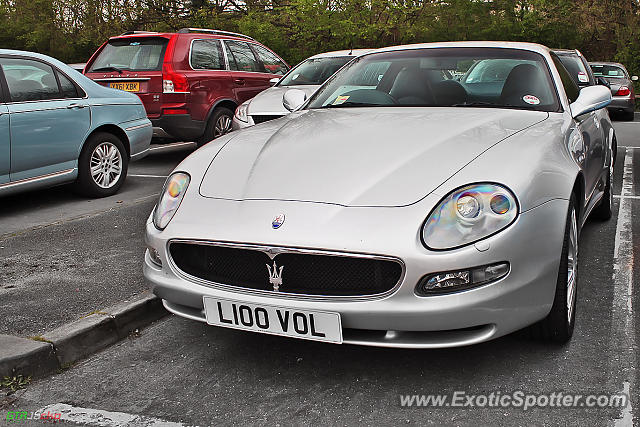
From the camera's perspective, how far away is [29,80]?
260 inches

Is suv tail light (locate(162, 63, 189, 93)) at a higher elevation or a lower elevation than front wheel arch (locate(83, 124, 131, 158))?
higher

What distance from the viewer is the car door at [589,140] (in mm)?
4312

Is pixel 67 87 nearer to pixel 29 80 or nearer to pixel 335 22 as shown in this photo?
pixel 29 80

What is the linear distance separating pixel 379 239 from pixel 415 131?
984 millimetres

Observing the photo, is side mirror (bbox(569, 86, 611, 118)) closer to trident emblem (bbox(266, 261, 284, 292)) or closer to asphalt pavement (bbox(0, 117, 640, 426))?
asphalt pavement (bbox(0, 117, 640, 426))

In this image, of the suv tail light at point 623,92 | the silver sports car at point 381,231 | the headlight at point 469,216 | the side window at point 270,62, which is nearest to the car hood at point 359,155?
the silver sports car at point 381,231

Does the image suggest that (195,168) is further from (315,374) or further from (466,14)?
(466,14)

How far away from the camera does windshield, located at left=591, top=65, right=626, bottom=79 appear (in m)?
18.5

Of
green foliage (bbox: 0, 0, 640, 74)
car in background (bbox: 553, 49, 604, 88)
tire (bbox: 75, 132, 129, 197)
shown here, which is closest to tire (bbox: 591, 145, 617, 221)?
car in background (bbox: 553, 49, 604, 88)

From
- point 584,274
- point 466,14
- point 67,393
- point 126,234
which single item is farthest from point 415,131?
point 466,14

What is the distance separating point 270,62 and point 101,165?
462 cm

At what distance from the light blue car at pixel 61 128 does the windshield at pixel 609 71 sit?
14.3 m

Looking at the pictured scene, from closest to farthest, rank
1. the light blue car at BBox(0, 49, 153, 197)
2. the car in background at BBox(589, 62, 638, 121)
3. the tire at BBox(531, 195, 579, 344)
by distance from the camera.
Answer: the tire at BBox(531, 195, 579, 344), the light blue car at BBox(0, 49, 153, 197), the car in background at BBox(589, 62, 638, 121)

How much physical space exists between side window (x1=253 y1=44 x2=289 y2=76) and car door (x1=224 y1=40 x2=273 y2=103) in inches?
6.6
